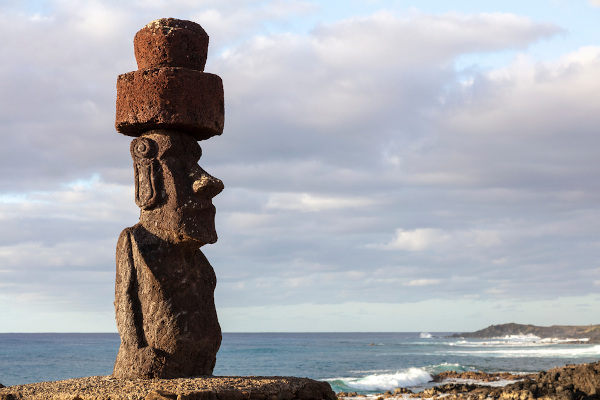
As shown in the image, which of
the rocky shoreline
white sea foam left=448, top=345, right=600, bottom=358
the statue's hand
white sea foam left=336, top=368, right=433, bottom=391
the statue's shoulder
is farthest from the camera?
white sea foam left=448, top=345, right=600, bottom=358

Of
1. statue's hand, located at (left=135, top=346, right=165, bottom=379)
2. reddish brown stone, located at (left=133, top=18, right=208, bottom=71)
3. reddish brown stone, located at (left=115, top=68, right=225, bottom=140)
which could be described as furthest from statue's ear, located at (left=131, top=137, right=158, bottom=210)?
statue's hand, located at (left=135, top=346, right=165, bottom=379)

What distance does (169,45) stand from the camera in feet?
21.9

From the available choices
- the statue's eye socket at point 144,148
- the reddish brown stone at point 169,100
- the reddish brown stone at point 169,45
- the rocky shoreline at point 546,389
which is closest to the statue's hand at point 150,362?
the statue's eye socket at point 144,148

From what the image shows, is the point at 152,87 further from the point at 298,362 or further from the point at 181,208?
the point at 298,362

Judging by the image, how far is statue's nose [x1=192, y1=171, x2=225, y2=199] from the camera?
631 cm

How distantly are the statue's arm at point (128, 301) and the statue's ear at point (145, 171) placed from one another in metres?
0.32

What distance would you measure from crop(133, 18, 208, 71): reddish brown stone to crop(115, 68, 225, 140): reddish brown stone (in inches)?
9.1

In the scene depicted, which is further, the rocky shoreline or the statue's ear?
the rocky shoreline

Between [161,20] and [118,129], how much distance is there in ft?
3.66

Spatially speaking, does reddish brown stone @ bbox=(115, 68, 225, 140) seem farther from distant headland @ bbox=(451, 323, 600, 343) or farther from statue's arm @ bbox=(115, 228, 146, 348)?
distant headland @ bbox=(451, 323, 600, 343)

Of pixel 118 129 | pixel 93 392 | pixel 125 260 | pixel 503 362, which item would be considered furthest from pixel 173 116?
pixel 503 362

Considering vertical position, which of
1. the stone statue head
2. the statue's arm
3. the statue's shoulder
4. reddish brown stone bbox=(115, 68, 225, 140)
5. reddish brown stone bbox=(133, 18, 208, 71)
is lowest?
the statue's arm

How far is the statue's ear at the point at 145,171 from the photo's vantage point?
20.9ft

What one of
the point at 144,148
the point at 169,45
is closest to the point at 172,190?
the point at 144,148
